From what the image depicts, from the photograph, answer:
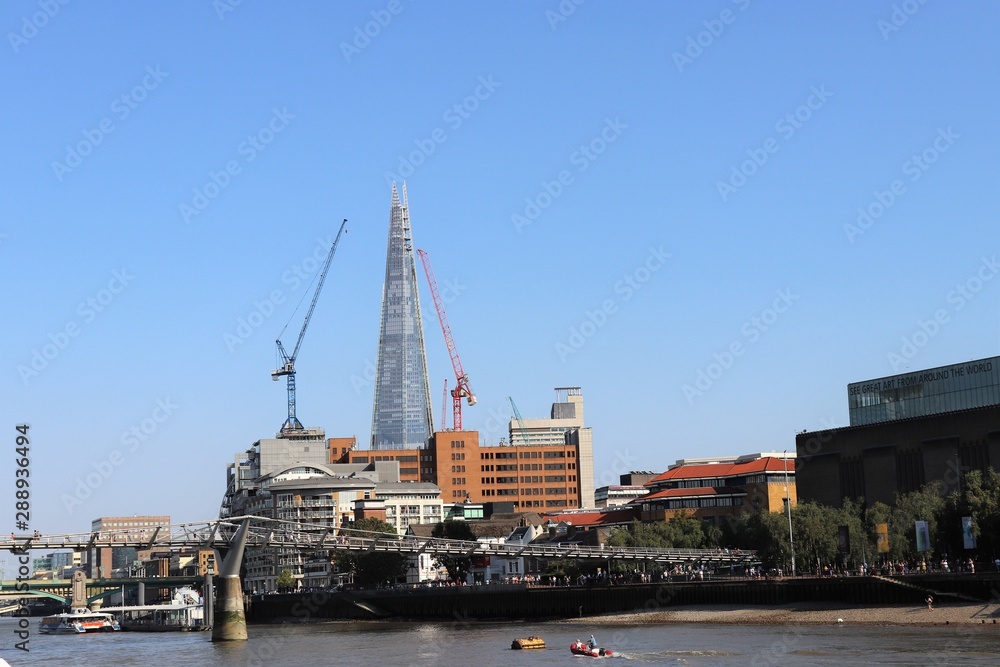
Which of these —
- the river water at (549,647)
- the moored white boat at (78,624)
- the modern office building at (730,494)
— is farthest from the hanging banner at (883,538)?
the moored white boat at (78,624)

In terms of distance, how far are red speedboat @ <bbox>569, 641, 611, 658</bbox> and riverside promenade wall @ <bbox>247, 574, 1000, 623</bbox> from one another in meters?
30.3

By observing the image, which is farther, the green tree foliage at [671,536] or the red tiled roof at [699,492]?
the red tiled roof at [699,492]

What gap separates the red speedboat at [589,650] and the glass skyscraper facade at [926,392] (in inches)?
3023

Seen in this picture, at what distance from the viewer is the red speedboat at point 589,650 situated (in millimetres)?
89438

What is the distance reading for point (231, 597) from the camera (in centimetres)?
12244

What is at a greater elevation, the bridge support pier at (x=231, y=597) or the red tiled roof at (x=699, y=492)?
the red tiled roof at (x=699, y=492)

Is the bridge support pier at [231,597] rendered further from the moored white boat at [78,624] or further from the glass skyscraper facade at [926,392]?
the glass skyscraper facade at [926,392]

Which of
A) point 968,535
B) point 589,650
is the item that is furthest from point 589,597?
point 589,650

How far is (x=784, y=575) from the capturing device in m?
126

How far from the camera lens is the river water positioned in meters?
82.2

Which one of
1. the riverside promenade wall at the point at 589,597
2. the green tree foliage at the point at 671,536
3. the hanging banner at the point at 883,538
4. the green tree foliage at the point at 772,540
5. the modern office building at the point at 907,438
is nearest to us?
the riverside promenade wall at the point at 589,597

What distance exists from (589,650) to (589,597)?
48.9 m

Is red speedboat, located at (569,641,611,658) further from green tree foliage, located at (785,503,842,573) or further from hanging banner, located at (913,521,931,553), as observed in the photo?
green tree foliage, located at (785,503,842,573)

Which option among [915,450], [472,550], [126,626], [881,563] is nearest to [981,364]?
[915,450]
